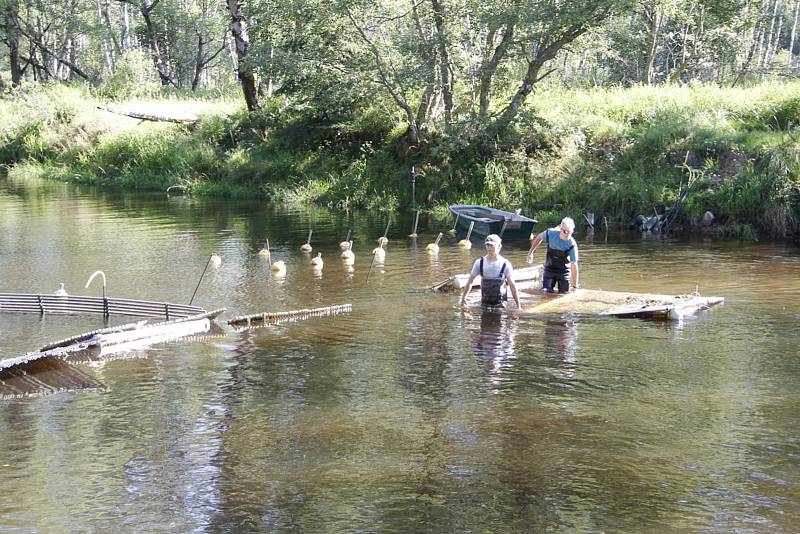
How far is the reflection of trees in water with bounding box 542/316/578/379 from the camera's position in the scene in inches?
523

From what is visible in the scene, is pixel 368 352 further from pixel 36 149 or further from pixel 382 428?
pixel 36 149

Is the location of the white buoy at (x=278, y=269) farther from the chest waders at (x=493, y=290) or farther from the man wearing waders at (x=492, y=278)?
the chest waders at (x=493, y=290)

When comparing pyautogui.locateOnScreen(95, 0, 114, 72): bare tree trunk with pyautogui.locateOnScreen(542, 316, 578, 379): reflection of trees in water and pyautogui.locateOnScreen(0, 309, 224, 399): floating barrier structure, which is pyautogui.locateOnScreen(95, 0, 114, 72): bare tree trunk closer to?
pyautogui.locateOnScreen(0, 309, 224, 399): floating barrier structure

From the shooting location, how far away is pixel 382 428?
35.6ft

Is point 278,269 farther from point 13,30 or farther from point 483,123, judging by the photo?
point 13,30

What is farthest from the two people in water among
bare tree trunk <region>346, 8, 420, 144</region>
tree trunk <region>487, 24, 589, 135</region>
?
bare tree trunk <region>346, 8, 420, 144</region>

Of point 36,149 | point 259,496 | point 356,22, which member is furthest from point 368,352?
point 36,149

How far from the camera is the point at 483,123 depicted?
2972cm

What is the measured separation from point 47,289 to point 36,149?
30.6 m

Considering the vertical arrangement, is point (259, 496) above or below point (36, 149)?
below

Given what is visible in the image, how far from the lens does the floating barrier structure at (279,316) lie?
51.3ft

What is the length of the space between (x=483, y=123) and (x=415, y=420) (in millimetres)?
19755

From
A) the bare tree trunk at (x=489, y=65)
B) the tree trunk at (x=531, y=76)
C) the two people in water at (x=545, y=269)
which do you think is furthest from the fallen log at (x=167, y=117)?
the two people in water at (x=545, y=269)

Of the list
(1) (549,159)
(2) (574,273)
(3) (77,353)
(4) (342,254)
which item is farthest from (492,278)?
(1) (549,159)
